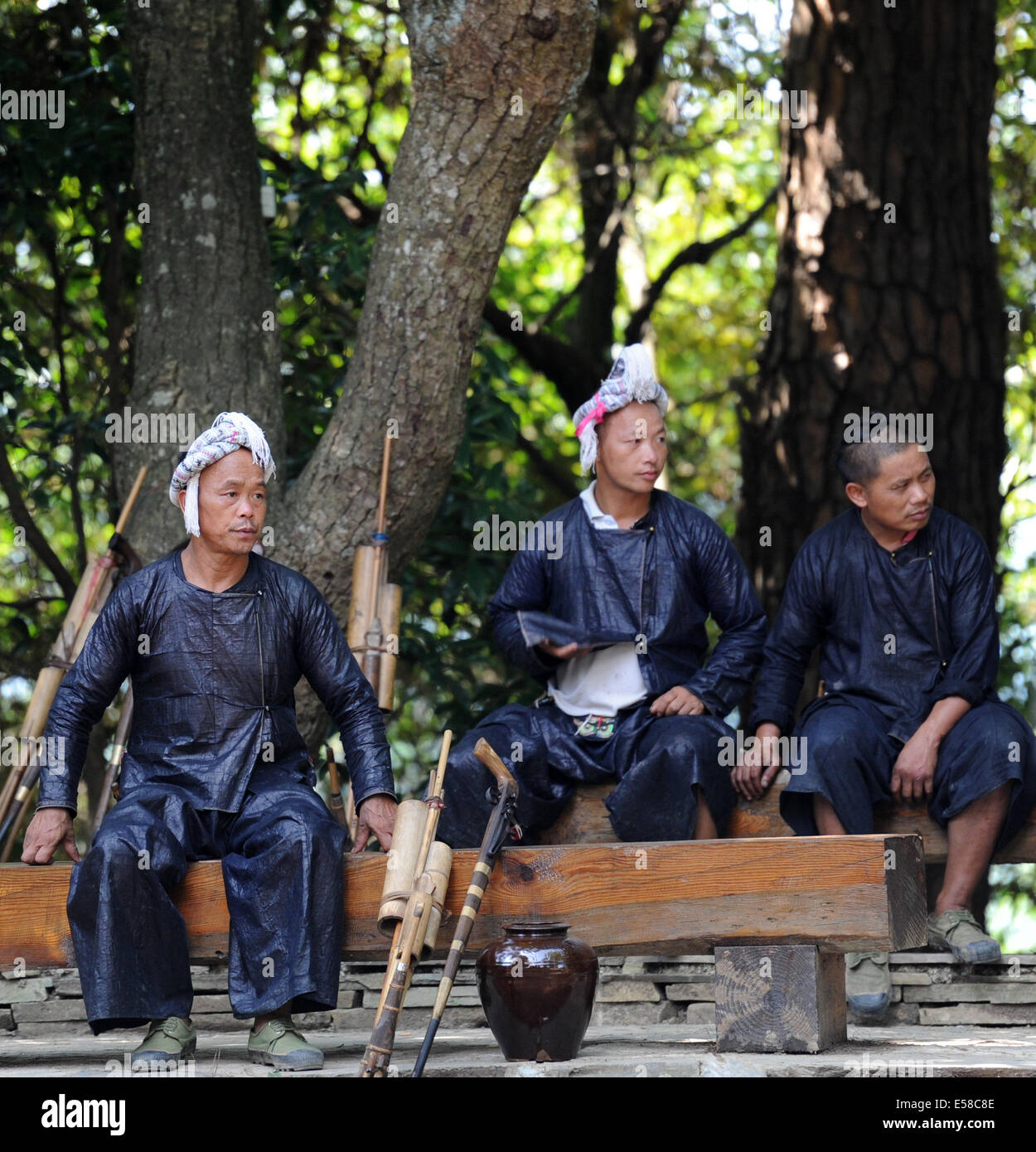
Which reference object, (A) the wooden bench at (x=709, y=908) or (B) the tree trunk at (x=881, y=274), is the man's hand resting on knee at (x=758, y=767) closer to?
(A) the wooden bench at (x=709, y=908)

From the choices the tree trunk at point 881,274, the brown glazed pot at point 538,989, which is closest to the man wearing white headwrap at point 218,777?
the brown glazed pot at point 538,989

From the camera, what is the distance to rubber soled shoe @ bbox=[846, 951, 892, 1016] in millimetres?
4891

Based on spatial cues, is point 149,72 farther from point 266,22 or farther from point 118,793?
point 118,793

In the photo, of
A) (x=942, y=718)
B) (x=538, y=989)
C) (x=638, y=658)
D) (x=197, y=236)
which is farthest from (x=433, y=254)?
(x=538, y=989)

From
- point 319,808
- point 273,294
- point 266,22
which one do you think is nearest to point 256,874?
point 319,808

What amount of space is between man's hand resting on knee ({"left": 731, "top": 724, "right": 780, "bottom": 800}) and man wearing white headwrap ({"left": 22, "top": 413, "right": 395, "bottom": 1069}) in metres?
1.17

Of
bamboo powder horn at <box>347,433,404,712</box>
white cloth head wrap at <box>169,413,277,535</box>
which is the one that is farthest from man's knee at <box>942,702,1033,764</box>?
white cloth head wrap at <box>169,413,277,535</box>

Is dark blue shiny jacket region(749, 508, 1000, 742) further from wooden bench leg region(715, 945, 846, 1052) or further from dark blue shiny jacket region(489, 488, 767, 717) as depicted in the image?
wooden bench leg region(715, 945, 846, 1052)

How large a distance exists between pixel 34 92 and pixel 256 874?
14.2 feet

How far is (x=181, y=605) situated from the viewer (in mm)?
4566

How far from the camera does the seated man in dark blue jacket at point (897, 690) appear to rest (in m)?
4.80

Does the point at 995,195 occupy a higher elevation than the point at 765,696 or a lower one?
higher

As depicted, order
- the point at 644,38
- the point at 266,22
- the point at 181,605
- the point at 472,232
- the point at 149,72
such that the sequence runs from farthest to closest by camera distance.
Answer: the point at 644,38 < the point at 266,22 < the point at 149,72 < the point at 472,232 < the point at 181,605

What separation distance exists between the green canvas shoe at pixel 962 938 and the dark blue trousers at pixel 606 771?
2.34 feet
